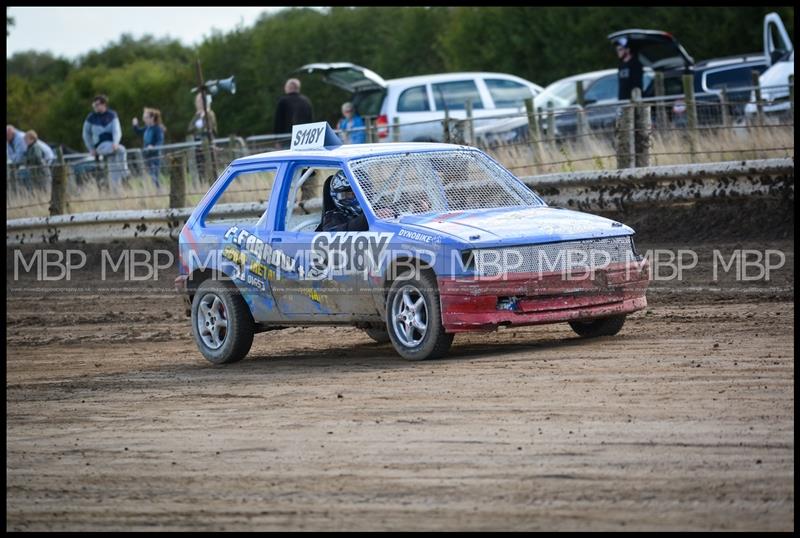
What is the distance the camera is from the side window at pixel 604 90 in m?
→ 27.7

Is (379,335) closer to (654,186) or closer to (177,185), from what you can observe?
(654,186)

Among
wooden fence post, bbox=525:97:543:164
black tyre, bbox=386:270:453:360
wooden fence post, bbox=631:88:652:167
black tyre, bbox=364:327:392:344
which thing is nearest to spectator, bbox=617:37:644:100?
wooden fence post, bbox=525:97:543:164

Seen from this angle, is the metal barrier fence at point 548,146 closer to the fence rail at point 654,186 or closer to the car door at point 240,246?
the fence rail at point 654,186

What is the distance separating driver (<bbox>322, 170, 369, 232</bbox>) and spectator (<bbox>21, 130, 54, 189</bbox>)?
13734 mm

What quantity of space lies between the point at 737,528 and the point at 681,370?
363 cm

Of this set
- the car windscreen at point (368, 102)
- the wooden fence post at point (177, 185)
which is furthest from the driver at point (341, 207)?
the car windscreen at point (368, 102)

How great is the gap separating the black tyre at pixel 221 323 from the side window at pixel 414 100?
15115 millimetres

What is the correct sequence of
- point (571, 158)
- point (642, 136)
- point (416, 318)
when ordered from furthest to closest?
point (571, 158), point (642, 136), point (416, 318)

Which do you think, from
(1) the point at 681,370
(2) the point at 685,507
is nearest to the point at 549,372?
(1) the point at 681,370

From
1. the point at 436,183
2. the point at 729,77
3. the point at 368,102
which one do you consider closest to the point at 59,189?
the point at 368,102

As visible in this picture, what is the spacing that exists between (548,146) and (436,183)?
335 inches

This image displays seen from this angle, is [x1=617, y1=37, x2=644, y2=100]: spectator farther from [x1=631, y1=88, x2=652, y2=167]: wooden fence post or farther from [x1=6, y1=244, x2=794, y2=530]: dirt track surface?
[x1=6, y1=244, x2=794, y2=530]: dirt track surface

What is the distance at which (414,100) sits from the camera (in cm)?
2731

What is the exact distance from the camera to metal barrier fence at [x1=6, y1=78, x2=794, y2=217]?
18.1 metres
